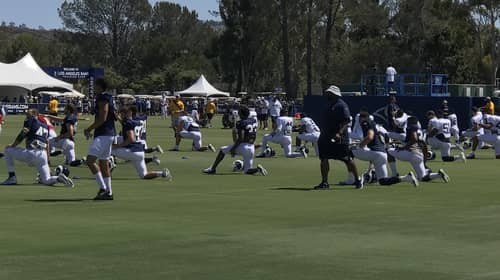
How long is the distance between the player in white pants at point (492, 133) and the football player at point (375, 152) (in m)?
11.6

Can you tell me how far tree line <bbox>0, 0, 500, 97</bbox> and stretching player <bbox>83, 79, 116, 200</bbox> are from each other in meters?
57.0

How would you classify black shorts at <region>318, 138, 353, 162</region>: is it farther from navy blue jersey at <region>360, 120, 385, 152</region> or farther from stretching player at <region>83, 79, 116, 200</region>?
stretching player at <region>83, 79, 116, 200</region>

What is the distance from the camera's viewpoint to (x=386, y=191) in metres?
19.9

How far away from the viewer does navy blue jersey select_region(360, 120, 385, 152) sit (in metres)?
20.6

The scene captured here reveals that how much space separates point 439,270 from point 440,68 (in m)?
74.6

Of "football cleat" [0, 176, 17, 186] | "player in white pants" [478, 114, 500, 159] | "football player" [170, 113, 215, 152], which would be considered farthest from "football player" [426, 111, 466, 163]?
"football cleat" [0, 176, 17, 186]

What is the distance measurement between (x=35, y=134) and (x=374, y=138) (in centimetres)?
642

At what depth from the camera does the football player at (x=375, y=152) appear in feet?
67.8

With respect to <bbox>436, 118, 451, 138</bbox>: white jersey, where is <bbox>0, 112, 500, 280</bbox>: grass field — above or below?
below

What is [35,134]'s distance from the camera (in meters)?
19.9

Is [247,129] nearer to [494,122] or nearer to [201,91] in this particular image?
[494,122]

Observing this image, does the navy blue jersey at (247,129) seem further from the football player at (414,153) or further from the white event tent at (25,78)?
the white event tent at (25,78)

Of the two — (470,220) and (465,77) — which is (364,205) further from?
(465,77)

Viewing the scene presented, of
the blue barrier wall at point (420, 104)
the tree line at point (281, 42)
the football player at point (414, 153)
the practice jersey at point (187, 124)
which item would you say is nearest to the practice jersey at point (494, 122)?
the practice jersey at point (187, 124)
